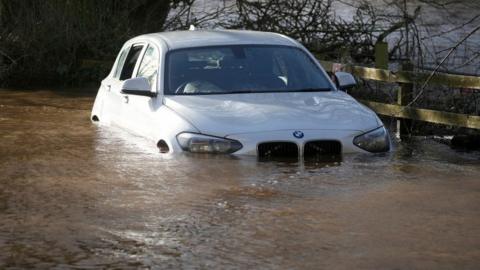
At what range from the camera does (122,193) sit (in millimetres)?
8992

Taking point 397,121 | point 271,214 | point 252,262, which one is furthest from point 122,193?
point 397,121

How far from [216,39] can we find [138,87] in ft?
3.96

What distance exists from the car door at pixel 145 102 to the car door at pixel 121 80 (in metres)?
0.14

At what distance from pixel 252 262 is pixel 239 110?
12.1ft

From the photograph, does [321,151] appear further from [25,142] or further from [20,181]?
[25,142]

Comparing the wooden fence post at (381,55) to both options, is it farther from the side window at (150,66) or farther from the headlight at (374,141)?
the headlight at (374,141)

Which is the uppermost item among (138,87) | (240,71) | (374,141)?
(240,71)

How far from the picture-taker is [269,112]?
10141mm

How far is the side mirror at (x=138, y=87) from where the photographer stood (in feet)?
35.6

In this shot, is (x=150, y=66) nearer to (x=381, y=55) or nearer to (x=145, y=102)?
(x=145, y=102)

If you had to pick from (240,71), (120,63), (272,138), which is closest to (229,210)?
(272,138)

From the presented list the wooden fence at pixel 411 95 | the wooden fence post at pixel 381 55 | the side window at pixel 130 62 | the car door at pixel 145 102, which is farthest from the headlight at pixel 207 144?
the wooden fence post at pixel 381 55

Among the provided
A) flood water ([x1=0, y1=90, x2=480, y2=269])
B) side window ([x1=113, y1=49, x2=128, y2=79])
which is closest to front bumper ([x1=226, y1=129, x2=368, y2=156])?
flood water ([x1=0, y1=90, x2=480, y2=269])

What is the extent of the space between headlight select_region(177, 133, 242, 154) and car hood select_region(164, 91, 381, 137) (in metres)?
0.07
